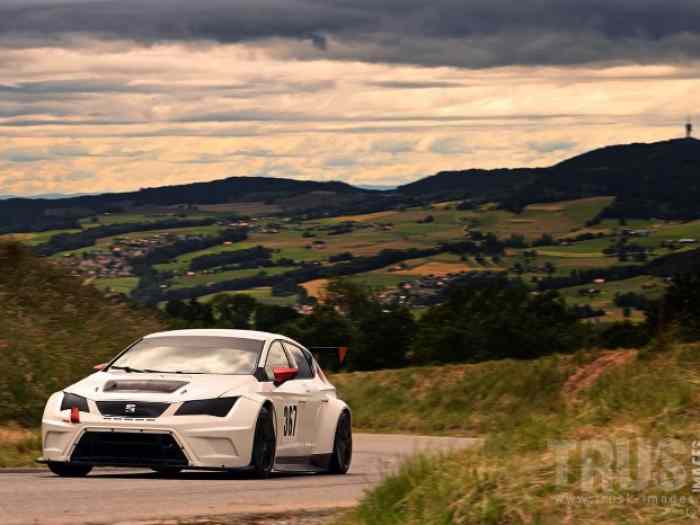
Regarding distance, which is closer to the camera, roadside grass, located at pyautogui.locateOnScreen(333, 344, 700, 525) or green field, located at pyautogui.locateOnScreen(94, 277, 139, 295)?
roadside grass, located at pyautogui.locateOnScreen(333, 344, 700, 525)

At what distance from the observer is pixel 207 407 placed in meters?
12.8

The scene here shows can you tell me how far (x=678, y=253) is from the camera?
137 m

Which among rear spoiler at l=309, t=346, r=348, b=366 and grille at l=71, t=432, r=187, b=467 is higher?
rear spoiler at l=309, t=346, r=348, b=366

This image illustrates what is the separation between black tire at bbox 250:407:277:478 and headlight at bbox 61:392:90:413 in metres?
1.47

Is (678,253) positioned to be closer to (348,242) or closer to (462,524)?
(348,242)

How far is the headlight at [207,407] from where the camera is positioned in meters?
12.7

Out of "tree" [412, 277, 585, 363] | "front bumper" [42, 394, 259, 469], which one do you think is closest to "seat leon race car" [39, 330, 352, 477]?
"front bumper" [42, 394, 259, 469]

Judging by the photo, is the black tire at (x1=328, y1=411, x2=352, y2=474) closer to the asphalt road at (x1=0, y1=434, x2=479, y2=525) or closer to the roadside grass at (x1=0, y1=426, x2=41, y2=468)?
the asphalt road at (x1=0, y1=434, x2=479, y2=525)

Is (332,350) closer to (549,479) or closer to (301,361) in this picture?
(301,361)

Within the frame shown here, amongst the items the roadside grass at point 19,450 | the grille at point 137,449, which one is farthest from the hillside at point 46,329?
the grille at point 137,449

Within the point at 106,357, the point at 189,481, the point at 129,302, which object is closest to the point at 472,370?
the point at 129,302

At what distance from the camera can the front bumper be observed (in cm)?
1259

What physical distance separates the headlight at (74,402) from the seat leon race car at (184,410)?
11 mm

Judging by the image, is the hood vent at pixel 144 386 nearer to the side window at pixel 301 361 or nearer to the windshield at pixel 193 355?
the windshield at pixel 193 355
